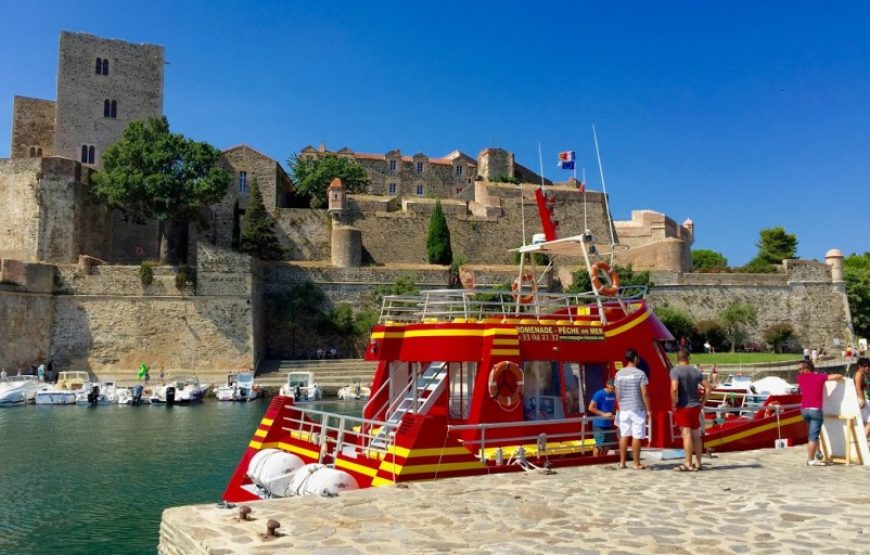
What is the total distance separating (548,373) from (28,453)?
1365cm

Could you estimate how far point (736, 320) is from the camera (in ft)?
144

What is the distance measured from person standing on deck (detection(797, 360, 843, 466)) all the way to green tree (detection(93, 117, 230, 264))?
32.3m

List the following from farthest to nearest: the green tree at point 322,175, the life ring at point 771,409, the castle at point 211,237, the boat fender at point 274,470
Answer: the green tree at point 322,175 < the castle at point 211,237 < the life ring at point 771,409 < the boat fender at point 274,470

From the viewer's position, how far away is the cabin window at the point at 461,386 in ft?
33.2

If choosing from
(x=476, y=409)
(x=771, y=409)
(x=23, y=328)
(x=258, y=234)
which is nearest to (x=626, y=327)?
(x=476, y=409)

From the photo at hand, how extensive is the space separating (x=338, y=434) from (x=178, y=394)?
22234 millimetres

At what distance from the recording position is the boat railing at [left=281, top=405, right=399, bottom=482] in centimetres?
912

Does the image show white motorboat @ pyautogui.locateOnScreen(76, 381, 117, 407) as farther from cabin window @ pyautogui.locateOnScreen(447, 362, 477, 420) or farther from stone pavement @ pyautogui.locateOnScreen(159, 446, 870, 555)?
stone pavement @ pyautogui.locateOnScreen(159, 446, 870, 555)

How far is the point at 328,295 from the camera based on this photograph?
135 feet

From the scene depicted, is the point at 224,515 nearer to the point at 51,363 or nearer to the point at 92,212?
the point at 51,363

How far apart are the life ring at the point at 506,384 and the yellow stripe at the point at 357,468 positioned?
192 cm

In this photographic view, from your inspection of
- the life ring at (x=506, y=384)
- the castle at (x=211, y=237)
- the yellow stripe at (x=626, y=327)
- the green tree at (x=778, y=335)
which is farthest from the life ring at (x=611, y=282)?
the green tree at (x=778, y=335)

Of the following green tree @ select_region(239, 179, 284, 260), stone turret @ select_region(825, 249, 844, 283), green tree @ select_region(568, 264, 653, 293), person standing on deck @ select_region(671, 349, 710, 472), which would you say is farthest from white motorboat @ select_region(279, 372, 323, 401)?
stone turret @ select_region(825, 249, 844, 283)

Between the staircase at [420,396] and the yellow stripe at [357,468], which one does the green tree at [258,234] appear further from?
the yellow stripe at [357,468]
